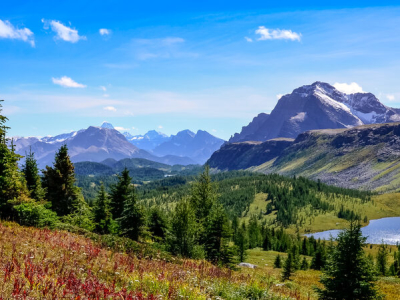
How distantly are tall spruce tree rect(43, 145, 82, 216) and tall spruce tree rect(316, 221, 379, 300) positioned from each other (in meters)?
31.1

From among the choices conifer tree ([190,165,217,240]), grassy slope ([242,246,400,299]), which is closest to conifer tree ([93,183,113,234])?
conifer tree ([190,165,217,240])

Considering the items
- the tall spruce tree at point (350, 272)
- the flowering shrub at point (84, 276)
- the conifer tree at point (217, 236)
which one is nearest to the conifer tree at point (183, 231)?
the conifer tree at point (217, 236)

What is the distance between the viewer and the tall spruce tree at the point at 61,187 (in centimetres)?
3588

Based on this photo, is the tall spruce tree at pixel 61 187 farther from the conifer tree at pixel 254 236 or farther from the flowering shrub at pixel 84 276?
A: the conifer tree at pixel 254 236

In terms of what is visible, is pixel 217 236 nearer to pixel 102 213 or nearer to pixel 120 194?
pixel 102 213

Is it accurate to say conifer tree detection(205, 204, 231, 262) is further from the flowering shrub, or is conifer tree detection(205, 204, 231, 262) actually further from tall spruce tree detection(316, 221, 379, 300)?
the flowering shrub

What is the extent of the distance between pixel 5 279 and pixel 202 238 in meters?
26.8

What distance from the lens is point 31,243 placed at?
11.1 meters

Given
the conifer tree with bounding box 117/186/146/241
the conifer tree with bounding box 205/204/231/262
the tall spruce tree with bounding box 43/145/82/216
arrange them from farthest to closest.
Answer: the tall spruce tree with bounding box 43/145/82/216 → the conifer tree with bounding box 117/186/146/241 → the conifer tree with bounding box 205/204/231/262

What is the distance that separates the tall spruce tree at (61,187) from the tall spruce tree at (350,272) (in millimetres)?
31126

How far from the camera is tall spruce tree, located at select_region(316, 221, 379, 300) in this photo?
16.1 m

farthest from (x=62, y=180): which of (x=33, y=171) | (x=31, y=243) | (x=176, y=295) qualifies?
(x=176, y=295)

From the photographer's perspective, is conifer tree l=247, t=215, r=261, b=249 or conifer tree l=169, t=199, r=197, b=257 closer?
conifer tree l=169, t=199, r=197, b=257

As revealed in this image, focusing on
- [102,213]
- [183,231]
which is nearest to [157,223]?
[102,213]
